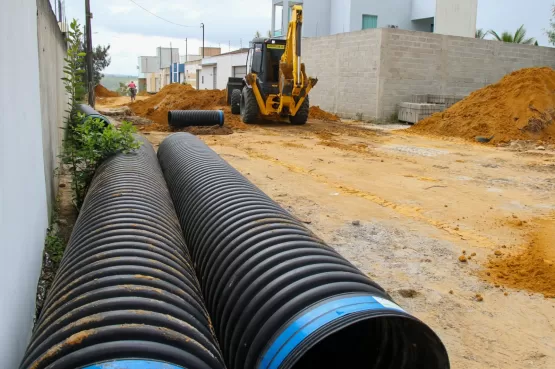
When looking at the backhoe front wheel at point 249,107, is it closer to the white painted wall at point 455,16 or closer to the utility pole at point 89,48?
the utility pole at point 89,48

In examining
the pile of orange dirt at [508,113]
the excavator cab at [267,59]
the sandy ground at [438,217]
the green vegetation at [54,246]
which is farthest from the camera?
the excavator cab at [267,59]

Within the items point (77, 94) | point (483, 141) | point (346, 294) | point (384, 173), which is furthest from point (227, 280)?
point (483, 141)

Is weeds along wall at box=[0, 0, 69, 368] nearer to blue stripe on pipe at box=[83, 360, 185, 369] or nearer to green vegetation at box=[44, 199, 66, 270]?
green vegetation at box=[44, 199, 66, 270]

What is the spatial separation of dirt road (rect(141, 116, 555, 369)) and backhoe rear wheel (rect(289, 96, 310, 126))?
382cm

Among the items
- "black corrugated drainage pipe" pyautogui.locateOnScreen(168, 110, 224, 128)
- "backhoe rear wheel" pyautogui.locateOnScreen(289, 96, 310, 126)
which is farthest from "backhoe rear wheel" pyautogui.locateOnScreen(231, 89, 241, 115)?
"black corrugated drainage pipe" pyautogui.locateOnScreen(168, 110, 224, 128)

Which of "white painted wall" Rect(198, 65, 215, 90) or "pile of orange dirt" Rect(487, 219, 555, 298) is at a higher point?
"white painted wall" Rect(198, 65, 215, 90)

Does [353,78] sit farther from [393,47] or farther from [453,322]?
[453,322]

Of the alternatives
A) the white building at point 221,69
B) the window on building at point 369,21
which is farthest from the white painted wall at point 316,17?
the white building at point 221,69

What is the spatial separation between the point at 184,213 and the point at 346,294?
2.33m

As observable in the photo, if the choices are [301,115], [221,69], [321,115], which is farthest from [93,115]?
[221,69]

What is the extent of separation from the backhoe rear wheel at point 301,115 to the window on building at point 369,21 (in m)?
19.6

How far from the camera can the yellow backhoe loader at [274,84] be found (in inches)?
568

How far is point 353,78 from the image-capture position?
19.4 metres

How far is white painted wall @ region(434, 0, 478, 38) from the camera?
103 feet
